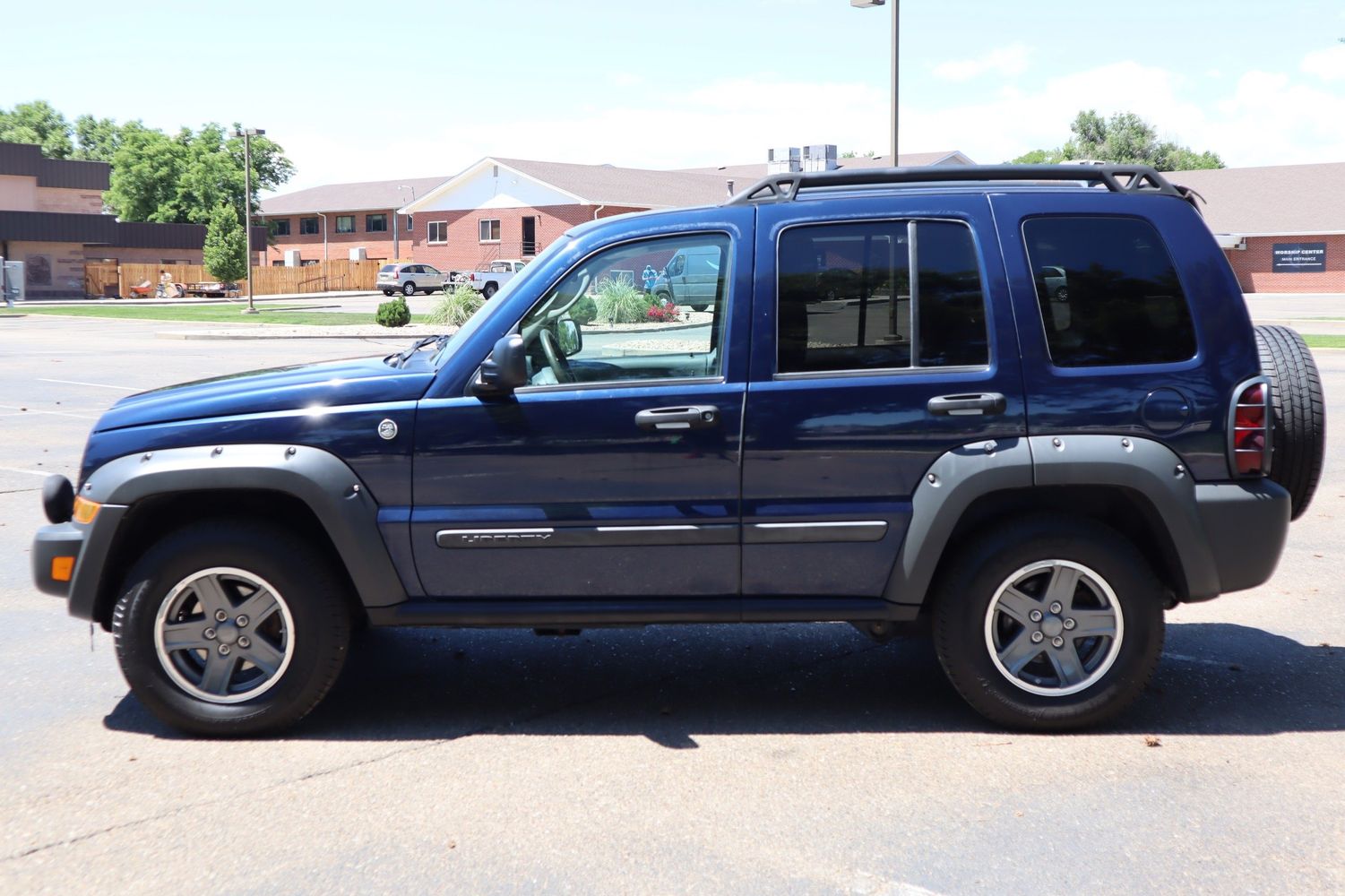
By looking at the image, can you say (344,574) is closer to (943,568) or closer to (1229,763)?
(943,568)

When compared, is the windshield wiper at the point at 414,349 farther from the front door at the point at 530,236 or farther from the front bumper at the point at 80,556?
the front door at the point at 530,236

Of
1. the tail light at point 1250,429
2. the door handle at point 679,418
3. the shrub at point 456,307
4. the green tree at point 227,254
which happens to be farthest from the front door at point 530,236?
the tail light at point 1250,429

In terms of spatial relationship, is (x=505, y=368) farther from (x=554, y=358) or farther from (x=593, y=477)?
(x=593, y=477)

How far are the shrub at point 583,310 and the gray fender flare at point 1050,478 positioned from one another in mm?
1392

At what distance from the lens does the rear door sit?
4.89 meters

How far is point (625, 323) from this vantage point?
5.06 m

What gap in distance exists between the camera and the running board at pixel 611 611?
4.98m

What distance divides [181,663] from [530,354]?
69.1 inches

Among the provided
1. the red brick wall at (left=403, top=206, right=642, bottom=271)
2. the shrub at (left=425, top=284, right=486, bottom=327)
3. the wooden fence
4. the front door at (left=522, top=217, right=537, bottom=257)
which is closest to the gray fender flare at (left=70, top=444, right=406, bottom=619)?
the shrub at (left=425, top=284, right=486, bottom=327)

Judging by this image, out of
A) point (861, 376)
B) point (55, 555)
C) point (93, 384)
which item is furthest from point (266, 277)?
point (861, 376)

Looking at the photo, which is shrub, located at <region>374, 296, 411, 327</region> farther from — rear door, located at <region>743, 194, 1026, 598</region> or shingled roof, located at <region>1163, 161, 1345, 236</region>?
shingled roof, located at <region>1163, 161, 1345, 236</region>

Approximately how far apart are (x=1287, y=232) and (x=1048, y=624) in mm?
65639

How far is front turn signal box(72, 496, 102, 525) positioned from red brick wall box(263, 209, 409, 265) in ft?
268

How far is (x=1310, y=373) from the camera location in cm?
502
